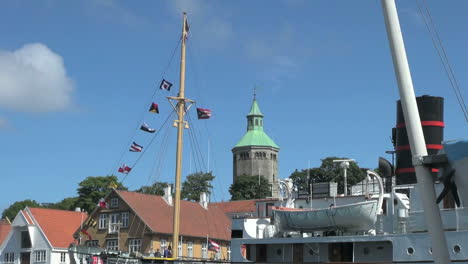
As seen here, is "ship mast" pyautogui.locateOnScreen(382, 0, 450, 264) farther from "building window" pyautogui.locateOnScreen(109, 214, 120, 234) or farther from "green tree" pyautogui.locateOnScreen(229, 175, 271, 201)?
"green tree" pyautogui.locateOnScreen(229, 175, 271, 201)

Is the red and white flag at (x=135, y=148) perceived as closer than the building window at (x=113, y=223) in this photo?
Yes

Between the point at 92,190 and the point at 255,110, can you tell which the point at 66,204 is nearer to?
the point at 92,190

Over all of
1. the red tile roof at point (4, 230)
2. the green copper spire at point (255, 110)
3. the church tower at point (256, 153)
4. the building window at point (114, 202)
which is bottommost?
the red tile roof at point (4, 230)

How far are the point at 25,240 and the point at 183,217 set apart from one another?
13.4m

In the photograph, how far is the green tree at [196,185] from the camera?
111m

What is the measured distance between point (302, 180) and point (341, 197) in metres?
77.2

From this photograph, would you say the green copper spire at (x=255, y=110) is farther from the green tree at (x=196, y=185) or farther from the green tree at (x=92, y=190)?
the green tree at (x=92, y=190)

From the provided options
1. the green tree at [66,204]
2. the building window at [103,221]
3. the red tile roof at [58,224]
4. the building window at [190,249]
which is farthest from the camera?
the green tree at [66,204]

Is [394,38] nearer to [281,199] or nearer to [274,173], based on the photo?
[281,199]

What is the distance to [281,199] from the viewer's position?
101 ft

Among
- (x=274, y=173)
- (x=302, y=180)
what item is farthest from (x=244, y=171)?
(x=302, y=180)

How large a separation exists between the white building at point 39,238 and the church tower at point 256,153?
10247cm

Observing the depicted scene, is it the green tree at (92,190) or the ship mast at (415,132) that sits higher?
the green tree at (92,190)

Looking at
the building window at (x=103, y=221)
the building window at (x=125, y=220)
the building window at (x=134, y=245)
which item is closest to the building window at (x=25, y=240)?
the building window at (x=103, y=221)
